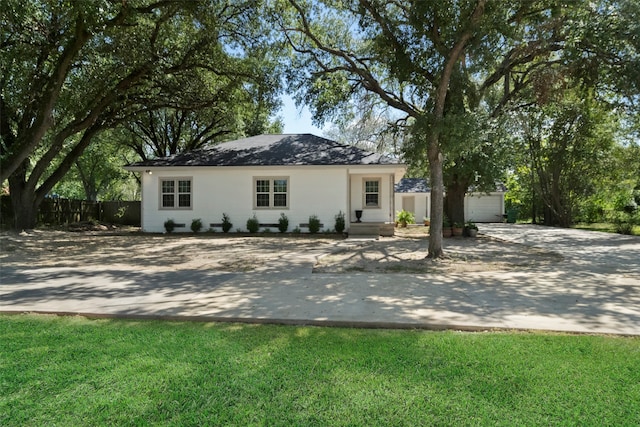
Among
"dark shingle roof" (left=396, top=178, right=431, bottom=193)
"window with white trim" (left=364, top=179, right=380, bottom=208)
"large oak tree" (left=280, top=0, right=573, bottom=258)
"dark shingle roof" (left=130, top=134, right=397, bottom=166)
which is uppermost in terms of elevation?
"large oak tree" (left=280, top=0, right=573, bottom=258)

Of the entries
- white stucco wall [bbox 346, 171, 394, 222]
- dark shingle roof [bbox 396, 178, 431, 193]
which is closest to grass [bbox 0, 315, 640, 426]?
white stucco wall [bbox 346, 171, 394, 222]

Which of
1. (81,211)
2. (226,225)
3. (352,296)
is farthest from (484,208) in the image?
(81,211)

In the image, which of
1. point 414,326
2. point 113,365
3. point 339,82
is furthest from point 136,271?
point 339,82

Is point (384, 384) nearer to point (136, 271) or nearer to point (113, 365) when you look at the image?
point (113, 365)

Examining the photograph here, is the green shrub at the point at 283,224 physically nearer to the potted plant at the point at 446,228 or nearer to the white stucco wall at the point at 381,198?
the white stucco wall at the point at 381,198

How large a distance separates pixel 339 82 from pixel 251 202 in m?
6.36

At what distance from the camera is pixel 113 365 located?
306 cm

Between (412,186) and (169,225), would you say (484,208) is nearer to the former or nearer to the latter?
(412,186)

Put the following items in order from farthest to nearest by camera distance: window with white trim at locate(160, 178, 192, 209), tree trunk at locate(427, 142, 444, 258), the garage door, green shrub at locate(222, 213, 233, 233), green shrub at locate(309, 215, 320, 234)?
the garage door, window with white trim at locate(160, 178, 192, 209), green shrub at locate(222, 213, 233, 233), green shrub at locate(309, 215, 320, 234), tree trunk at locate(427, 142, 444, 258)

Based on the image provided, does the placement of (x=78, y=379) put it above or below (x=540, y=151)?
below

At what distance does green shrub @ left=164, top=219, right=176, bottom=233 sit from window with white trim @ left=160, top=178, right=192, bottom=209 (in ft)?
2.27

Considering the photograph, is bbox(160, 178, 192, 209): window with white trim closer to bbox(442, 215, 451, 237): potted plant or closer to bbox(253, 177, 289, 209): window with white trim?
bbox(253, 177, 289, 209): window with white trim

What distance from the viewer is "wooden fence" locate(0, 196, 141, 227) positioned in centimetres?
1984

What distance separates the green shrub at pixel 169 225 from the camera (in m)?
16.8
